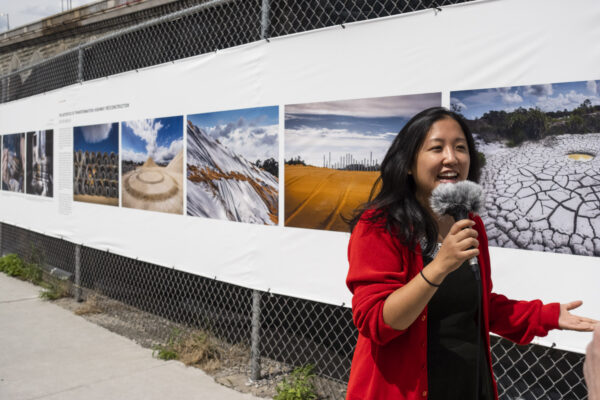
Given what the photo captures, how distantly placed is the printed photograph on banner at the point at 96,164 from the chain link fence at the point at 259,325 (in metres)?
0.88

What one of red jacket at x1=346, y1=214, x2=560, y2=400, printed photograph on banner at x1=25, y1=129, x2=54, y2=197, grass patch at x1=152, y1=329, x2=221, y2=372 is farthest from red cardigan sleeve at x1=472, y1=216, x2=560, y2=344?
printed photograph on banner at x1=25, y1=129, x2=54, y2=197

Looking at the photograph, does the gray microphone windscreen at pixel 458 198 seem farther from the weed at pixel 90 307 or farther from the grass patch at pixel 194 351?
the weed at pixel 90 307

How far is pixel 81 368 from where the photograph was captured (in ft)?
16.5

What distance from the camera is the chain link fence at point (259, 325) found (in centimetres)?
362

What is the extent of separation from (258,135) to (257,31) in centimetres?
184

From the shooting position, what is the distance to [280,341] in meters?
5.33

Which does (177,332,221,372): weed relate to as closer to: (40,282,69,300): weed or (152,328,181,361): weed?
(152,328,181,361): weed

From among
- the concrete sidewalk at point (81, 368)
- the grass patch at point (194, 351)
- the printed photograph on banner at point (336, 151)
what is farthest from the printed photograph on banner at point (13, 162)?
the printed photograph on banner at point (336, 151)

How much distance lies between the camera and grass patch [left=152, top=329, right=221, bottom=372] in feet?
16.6

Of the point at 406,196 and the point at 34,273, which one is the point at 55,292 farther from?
the point at 406,196

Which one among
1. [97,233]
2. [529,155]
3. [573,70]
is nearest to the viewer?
[573,70]

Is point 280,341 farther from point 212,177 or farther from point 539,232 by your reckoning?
point 539,232

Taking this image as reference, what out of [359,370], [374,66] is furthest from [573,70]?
[359,370]

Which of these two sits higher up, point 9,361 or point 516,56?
point 516,56
